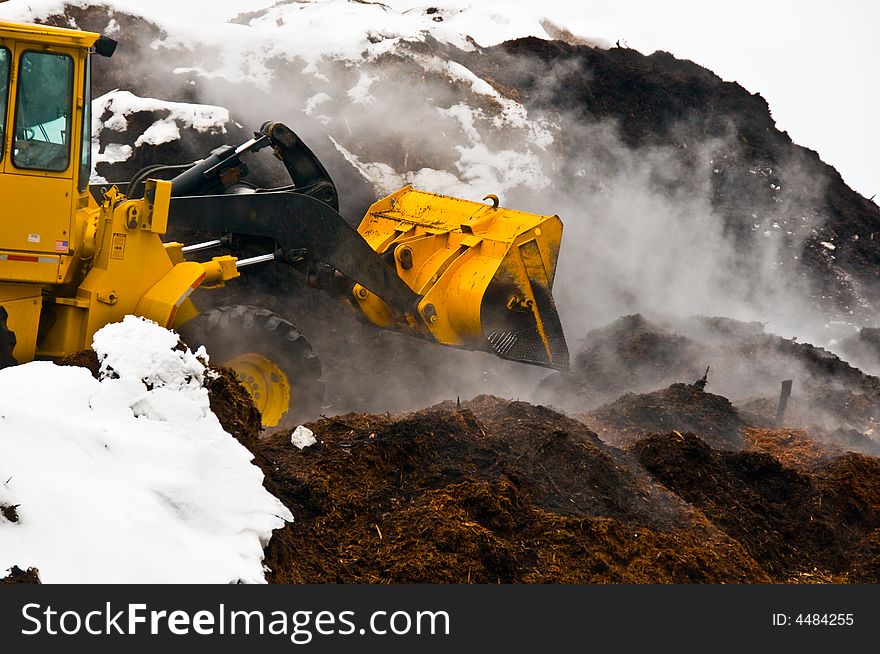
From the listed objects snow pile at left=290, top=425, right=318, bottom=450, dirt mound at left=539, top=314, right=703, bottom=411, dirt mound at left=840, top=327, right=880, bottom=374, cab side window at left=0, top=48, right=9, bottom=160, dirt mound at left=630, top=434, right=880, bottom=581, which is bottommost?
dirt mound at left=630, top=434, right=880, bottom=581

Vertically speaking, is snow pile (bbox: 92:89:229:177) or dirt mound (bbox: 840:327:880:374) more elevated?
snow pile (bbox: 92:89:229:177)

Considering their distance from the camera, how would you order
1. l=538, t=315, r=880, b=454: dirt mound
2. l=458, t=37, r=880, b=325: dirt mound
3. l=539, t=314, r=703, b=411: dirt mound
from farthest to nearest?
l=458, t=37, r=880, b=325: dirt mound → l=539, t=314, r=703, b=411: dirt mound → l=538, t=315, r=880, b=454: dirt mound

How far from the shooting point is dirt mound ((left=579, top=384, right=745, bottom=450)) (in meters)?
10.5

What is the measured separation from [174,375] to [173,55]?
10.1 meters

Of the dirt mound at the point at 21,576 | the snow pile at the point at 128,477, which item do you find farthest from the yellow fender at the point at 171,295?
the dirt mound at the point at 21,576

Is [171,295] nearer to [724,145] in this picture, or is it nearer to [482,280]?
[482,280]

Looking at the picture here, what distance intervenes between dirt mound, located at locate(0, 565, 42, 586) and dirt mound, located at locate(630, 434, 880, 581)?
467 cm

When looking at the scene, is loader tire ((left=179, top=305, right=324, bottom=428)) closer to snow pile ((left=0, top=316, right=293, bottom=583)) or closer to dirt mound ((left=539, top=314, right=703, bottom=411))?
snow pile ((left=0, top=316, right=293, bottom=583))

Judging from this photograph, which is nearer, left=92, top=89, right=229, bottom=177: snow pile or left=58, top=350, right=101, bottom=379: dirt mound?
left=58, top=350, right=101, bottom=379: dirt mound

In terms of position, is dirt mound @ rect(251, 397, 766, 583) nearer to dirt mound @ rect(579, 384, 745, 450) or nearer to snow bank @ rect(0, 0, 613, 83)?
dirt mound @ rect(579, 384, 745, 450)

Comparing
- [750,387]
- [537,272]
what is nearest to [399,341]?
[537,272]

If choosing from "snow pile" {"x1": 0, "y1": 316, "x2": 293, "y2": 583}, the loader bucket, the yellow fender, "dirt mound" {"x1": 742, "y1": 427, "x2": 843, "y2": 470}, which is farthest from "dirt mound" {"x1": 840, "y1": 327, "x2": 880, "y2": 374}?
"snow pile" {"x1": 0, "y1": 316, "x2": 293, "y2": 583}

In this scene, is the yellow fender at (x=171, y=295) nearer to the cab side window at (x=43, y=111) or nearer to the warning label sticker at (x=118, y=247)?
the warning label sticker at (x=118, y=247)

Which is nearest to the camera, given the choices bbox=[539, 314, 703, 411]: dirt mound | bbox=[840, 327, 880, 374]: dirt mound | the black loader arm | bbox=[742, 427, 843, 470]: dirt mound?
the black loader arm
